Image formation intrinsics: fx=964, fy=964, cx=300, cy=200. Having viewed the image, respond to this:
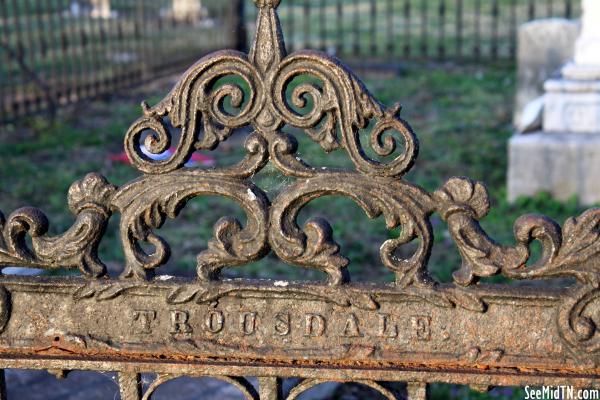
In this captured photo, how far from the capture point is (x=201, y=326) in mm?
1541

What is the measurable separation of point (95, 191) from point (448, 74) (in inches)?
411

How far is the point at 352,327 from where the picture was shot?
150 cm

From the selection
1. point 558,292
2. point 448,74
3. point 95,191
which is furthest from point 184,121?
point 448,74

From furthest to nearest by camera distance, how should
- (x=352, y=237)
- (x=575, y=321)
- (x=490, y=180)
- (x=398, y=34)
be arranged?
(x=398, y=34) < (x=490, y=180) < (x=352, y=237) < (x=575, y=321)

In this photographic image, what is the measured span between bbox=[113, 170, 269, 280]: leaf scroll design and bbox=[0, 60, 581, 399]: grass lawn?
7.54 ft

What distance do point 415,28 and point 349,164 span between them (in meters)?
9.92

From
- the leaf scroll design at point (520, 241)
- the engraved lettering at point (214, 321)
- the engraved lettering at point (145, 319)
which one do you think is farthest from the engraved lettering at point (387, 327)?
the engraved lettering at point (145, 319)

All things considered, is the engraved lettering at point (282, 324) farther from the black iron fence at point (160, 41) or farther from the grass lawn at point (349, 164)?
the black iron fence at point (160, 41)

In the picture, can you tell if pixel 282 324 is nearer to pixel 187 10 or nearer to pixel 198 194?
pixel 198 194

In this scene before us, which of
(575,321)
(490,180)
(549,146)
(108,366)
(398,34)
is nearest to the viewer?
(575,321)

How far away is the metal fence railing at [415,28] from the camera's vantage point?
12008 mm

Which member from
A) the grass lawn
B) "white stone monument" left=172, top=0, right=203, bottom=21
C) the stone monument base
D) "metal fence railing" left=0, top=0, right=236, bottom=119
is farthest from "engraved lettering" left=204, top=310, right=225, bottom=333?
"white stone monument" left=172, top=0, right=203, bottom=21

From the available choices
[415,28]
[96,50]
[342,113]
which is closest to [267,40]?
[342,113]

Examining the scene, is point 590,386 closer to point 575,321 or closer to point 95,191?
point 575,321
